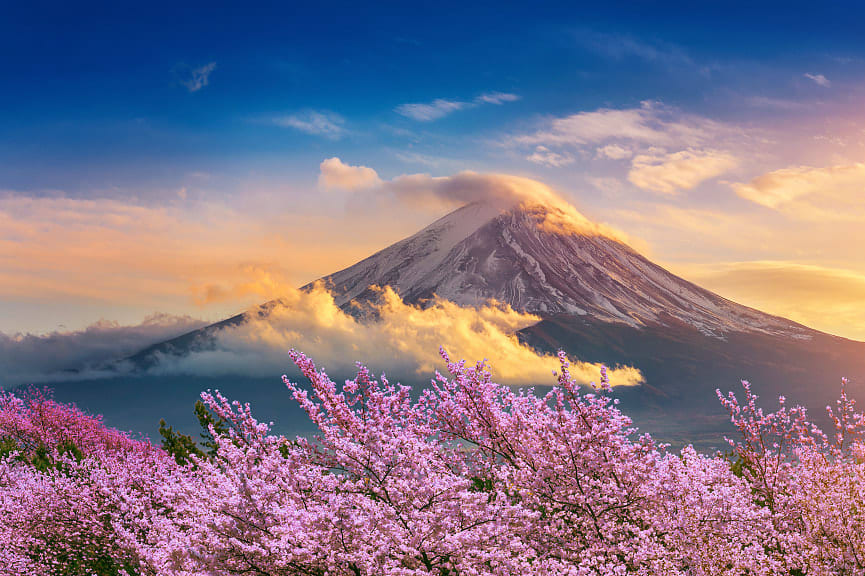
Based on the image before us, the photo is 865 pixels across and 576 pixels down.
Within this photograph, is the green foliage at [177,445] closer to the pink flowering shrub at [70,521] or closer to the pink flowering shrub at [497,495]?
the pink flowering shrub at [70,521]

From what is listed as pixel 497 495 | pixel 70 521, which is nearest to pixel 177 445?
pixel 70 521

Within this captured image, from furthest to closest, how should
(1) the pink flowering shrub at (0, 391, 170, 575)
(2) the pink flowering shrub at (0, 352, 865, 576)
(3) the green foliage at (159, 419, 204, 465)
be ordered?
(3) the green foliage at (159, 419, 204, 465) → (1) the pink flowering shrub at (0, 391, 170, 575) → (2) the pink flowering shrub at (0, 352, 865, 576)

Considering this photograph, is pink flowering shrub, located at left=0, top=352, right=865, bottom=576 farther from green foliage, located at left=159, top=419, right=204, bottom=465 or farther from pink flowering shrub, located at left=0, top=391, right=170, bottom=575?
green foliage, located at left=159, top=419, right=204, bottom=465

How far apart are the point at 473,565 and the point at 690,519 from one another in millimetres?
3281

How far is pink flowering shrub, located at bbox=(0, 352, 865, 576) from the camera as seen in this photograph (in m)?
8.53

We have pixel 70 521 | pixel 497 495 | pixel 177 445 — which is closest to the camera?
pixel 497 495

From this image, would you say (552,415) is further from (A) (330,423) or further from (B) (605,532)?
(A) (330,423)

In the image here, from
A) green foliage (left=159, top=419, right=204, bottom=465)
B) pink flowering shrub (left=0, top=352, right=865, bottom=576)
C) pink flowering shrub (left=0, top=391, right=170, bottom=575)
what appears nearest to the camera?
pink flowering shrub (left=0, top=352, right=865, bottom=576)

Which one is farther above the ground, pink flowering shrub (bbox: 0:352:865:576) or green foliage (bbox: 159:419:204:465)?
pink flowering shrub (bbox: 0:352:865:576)

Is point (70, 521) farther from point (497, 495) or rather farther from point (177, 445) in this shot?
point (497, 495)

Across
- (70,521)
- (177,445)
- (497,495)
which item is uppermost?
(497,495)

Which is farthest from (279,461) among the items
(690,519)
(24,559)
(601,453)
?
(24,559)

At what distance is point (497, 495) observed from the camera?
30.6ft

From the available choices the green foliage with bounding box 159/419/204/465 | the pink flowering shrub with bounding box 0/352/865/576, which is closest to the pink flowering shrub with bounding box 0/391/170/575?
the pink flowering shrub with bounding box 0/352/865/576
